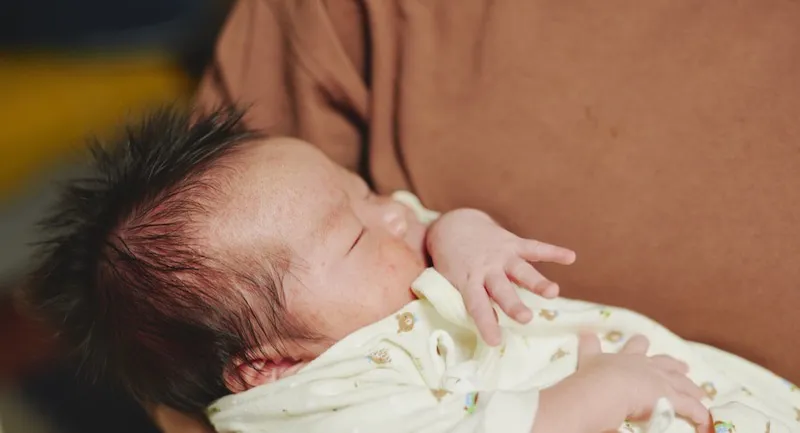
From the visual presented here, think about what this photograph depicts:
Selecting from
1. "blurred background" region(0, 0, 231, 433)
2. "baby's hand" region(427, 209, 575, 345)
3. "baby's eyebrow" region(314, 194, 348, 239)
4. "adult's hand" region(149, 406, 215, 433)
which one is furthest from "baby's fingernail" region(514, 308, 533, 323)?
"blurred background" region(0, 0, 231, 433)

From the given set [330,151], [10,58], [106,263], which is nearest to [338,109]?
[330,151]

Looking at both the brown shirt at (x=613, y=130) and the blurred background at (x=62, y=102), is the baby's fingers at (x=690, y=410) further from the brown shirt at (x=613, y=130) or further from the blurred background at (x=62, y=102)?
the blurred background at (x=62, y=102)

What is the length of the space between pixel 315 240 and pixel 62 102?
1080 millimetres

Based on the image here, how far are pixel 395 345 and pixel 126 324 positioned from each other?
0.34 m

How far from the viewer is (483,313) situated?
0.82 metres

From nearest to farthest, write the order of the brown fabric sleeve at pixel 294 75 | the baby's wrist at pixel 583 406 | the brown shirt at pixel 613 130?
the baby's wrist at pixel 583 406 → the brown shirt at pixel 613 130 → the brown fabric sleeve at pixel 294 75

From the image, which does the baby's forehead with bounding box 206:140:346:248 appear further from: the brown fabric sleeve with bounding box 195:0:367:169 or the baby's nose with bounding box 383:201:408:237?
the brown fabric sleeve with bounding box 195:0:367:169

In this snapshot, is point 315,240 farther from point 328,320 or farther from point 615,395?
point 615,395

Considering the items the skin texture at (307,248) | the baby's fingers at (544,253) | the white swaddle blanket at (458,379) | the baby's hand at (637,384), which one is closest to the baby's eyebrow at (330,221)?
the skin texture at (307,248)

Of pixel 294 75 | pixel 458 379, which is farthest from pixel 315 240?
pixel 294 75

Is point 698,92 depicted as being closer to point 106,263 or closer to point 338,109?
point 338,109

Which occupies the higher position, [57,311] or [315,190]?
[315,190]

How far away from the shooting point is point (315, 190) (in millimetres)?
885

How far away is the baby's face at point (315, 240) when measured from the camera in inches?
33.0
